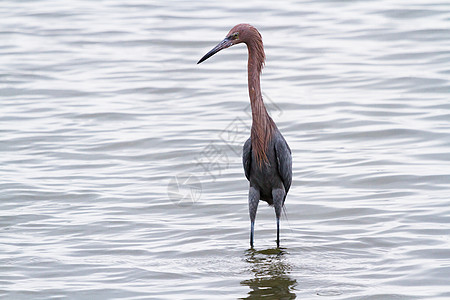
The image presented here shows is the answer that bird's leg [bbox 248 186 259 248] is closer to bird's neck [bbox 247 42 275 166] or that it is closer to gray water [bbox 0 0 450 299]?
gray water [bbox 0 0 450 299]

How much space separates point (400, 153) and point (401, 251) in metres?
3.30

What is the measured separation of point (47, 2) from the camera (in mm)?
21328

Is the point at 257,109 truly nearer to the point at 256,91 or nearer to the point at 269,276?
the point at 256,91

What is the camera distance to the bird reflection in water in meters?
6.73

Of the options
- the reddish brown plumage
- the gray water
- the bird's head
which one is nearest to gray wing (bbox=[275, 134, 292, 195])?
the reddish brown plumage

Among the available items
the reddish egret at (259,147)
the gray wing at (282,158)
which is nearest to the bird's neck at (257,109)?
the reddish egret at (259,147)

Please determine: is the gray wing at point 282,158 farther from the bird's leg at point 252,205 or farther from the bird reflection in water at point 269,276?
the bird reflection in water at point 269,276

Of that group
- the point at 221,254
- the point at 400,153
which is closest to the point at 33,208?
the point at 221,254

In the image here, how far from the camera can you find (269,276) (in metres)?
7.11

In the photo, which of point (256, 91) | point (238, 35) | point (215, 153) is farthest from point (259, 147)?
point (215, 153)

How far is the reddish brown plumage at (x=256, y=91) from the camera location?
7.78m

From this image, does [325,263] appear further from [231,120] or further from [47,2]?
[47,2]

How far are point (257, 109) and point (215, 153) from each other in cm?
339

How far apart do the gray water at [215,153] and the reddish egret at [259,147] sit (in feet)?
1.67
